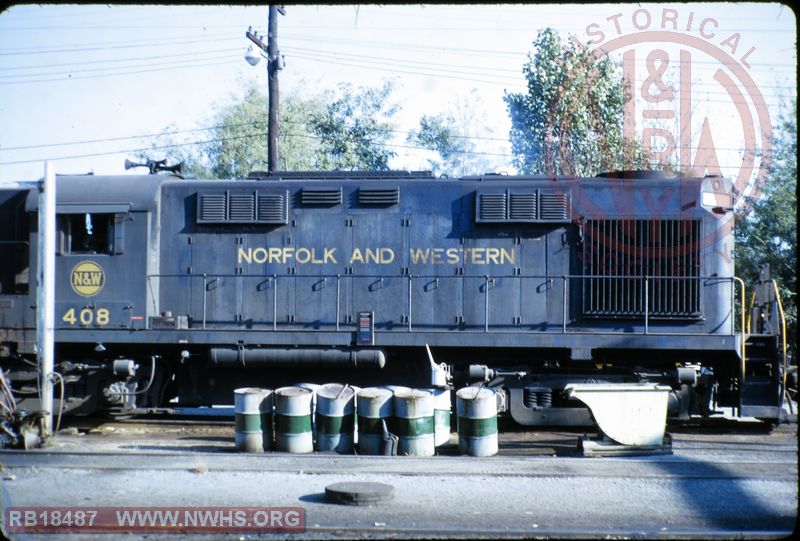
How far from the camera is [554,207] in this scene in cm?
1225

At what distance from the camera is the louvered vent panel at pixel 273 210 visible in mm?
12469

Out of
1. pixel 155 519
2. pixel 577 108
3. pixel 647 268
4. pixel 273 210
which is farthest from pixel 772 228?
pixel 155 519

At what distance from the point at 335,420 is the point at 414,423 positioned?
102 centimetres

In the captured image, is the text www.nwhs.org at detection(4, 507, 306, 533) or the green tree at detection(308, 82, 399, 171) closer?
the text www.nwhs.org at detection(4, 507, 306, 533)

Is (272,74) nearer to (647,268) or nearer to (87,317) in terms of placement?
(87,317)

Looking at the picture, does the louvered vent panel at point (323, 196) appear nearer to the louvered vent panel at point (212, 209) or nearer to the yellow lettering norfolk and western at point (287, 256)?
the yellow lettering norfolk and western at point (287, 256)

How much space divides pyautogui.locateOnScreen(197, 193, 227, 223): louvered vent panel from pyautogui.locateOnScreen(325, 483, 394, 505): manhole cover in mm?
5987

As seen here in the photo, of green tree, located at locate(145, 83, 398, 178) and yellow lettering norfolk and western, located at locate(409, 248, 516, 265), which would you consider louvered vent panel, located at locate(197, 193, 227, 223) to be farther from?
green tree, located at locate(145, 83, 398, 178)

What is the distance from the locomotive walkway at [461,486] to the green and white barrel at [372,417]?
17.4 inches

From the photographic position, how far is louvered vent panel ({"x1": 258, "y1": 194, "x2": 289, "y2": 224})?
12.5m

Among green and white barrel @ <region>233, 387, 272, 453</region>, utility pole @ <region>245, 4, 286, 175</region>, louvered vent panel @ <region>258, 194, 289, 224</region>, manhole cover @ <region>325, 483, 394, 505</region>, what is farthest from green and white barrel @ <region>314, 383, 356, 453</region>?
utility pole @ <region>245, 4, 286, 175</region>

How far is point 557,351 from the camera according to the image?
11.9m

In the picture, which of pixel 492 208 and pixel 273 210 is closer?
pixel 492 208

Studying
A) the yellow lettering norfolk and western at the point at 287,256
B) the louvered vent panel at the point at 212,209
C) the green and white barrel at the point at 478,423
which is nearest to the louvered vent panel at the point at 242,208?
the louvered vent panel at the point at 212,209
